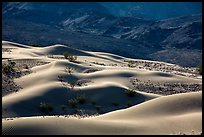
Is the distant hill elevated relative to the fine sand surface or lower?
lower

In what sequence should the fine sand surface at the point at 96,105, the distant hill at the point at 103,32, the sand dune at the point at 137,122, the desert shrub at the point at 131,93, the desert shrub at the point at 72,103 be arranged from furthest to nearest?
the distant hill at the point at 103,32
the desert shrub at the point at 131,93
the desert shrub at the point at 72,103
the fine sand surface at the point at 96,105
the sand dune at the point at 137,122

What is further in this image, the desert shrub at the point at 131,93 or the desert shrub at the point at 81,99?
the desert shrub at the point at 131,93

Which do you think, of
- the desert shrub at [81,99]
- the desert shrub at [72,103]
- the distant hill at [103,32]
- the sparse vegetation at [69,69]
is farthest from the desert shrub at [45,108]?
the distant hill at [103,32]

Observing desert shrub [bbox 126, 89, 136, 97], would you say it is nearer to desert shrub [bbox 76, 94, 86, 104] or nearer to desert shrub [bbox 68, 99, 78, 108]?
desert shrub [bbox 76, 94, 86, 104]

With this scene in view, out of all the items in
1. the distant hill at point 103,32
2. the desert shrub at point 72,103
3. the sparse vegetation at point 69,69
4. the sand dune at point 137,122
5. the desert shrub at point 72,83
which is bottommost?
the distant hill at point 103,32

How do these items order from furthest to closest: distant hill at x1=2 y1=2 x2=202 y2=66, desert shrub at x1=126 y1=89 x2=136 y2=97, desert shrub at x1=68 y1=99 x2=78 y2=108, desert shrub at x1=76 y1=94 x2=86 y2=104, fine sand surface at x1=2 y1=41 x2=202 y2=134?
distant hill at x1=2 y1=2 x2=202 y2=66 < desert shrub at x1=126 y1=89 x2=136 y2=97 < desert shrub at x1=76 y1=94 x2=86 y2=104 < desert shrub at x1=68 y1=99 x2=78 y2=108 < fine sand surface at x1=2 y1=41 x2=202 y2=134

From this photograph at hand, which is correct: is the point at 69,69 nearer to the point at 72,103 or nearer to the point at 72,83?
the point at 72,83

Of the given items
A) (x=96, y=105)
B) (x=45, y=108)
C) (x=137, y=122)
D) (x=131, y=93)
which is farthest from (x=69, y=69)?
(x=137, y=122)

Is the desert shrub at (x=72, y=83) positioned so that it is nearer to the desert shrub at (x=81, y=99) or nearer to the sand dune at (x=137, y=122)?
the desert shrub at (x=81, y=99)

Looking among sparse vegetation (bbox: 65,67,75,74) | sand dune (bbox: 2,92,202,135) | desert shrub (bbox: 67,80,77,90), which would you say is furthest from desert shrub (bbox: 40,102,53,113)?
sparse vegetation (bbox: 65,67,75,74)
